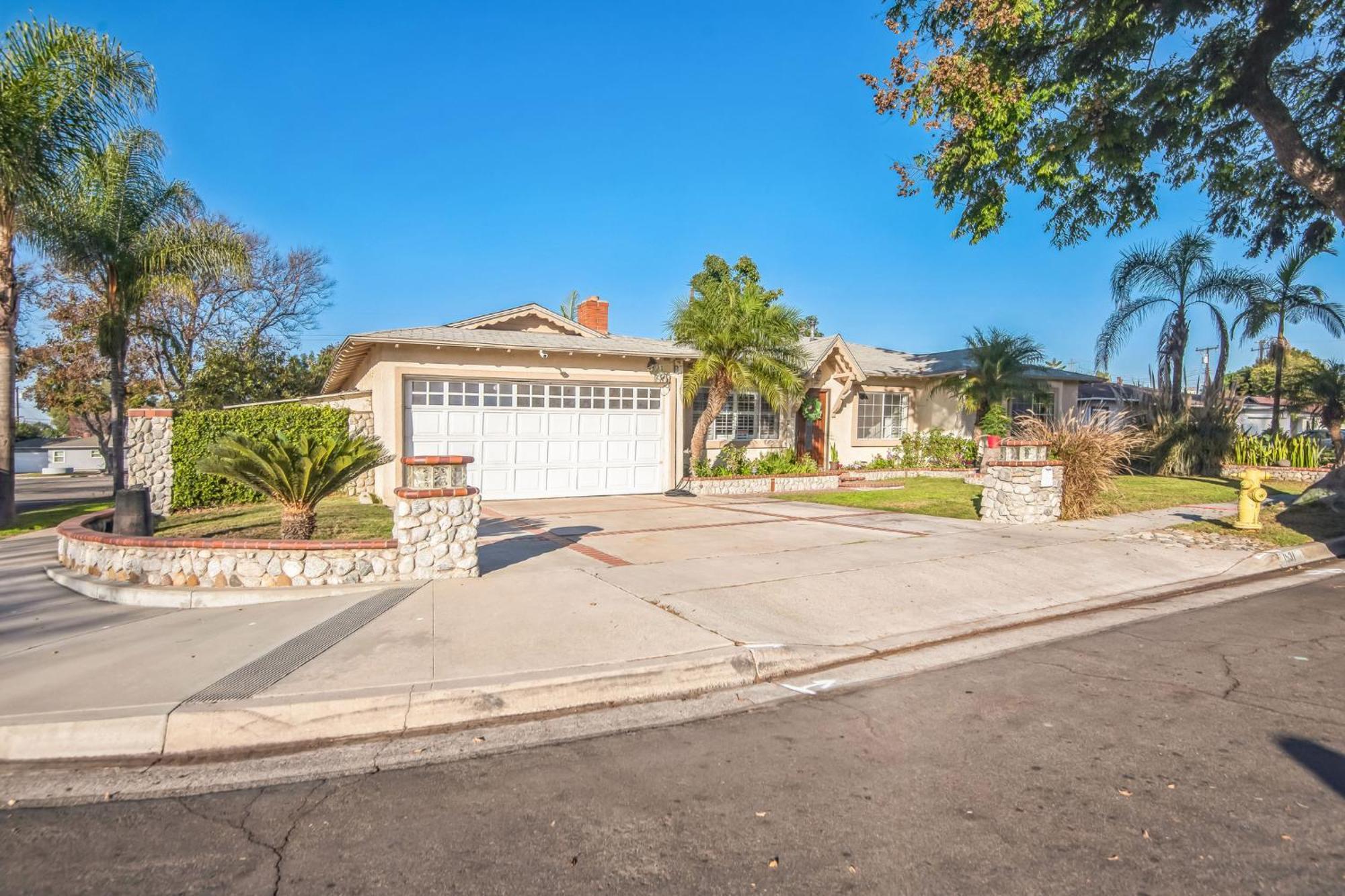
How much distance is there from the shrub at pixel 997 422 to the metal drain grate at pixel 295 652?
16892mm

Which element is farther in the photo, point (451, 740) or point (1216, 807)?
point (451, 740)

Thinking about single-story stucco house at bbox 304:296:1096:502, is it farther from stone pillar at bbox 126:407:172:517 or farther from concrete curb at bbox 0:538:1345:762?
concrete curb at bbox 0:538:1345:762

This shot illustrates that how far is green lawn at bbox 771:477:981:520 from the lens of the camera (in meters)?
13.9

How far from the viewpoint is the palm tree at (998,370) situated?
65.4ft

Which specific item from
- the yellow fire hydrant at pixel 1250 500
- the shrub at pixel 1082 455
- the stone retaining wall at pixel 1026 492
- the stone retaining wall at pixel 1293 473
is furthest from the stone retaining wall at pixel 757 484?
the stone retaining wall at pixel 1293 473

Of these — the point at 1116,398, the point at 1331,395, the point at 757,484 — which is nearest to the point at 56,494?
the point at 757,484

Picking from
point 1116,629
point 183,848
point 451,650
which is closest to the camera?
point 183,848

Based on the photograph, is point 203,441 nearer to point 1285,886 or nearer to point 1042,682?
point 1042,682

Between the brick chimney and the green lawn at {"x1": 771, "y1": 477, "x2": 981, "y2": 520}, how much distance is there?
8.87m

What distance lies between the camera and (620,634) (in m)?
6.08

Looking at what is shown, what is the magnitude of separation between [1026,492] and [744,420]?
8.78m

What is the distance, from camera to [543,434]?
15766 mm

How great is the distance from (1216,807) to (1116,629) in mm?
3608

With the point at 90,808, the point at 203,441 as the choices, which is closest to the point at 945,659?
the point at 90,808
